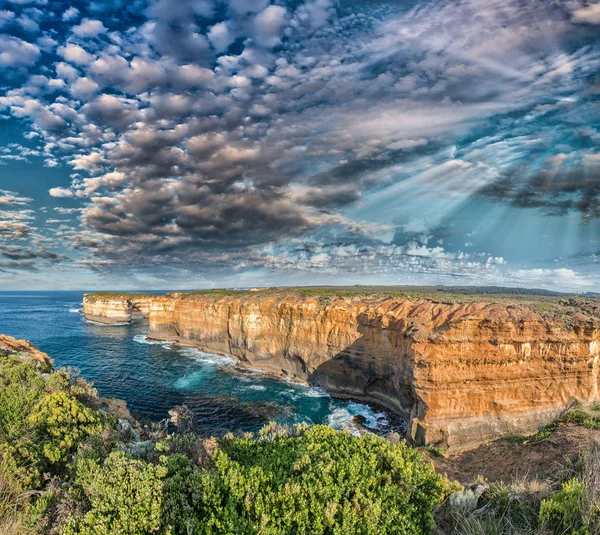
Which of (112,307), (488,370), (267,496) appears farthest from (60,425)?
(112,307)

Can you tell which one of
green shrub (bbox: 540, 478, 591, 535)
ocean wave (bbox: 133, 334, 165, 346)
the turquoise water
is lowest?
the turquoise water

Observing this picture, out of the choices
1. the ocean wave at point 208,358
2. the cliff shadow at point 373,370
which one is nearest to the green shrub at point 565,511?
the cliff shadow at point 373,370

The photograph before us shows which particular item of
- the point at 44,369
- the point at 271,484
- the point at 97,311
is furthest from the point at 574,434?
the point at 97,311

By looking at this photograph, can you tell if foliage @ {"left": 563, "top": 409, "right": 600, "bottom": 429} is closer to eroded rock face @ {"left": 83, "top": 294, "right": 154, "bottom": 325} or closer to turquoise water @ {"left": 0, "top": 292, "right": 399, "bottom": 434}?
turquoise water @ {"left": 0, "top": 292, "right": 399, "bottom": 434}

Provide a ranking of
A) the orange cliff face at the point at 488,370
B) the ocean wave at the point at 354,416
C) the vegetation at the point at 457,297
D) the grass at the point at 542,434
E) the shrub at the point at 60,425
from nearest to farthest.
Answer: the shrub at the point at 60,425 → the grass at the point at 542,434 → the orange cliff face at the point at 488,370 → the ocean wave at the point at 354,416 → the vegetation at the point at 457,297

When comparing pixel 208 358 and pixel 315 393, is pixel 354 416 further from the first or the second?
pixel 208 358

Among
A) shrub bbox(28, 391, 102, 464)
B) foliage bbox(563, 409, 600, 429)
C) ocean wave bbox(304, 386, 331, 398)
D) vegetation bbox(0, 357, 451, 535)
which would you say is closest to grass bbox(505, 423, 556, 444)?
foliage bbox(563, 409, 600, 429)

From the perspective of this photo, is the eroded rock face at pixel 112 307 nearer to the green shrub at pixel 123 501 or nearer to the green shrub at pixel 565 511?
the green shrub at pixel 123 501

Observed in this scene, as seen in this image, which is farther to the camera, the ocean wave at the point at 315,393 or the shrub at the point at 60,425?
the ocean wave at the point at 315,393

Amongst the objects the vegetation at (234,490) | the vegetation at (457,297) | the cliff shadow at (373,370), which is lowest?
the cliff shadow at (373,370)
